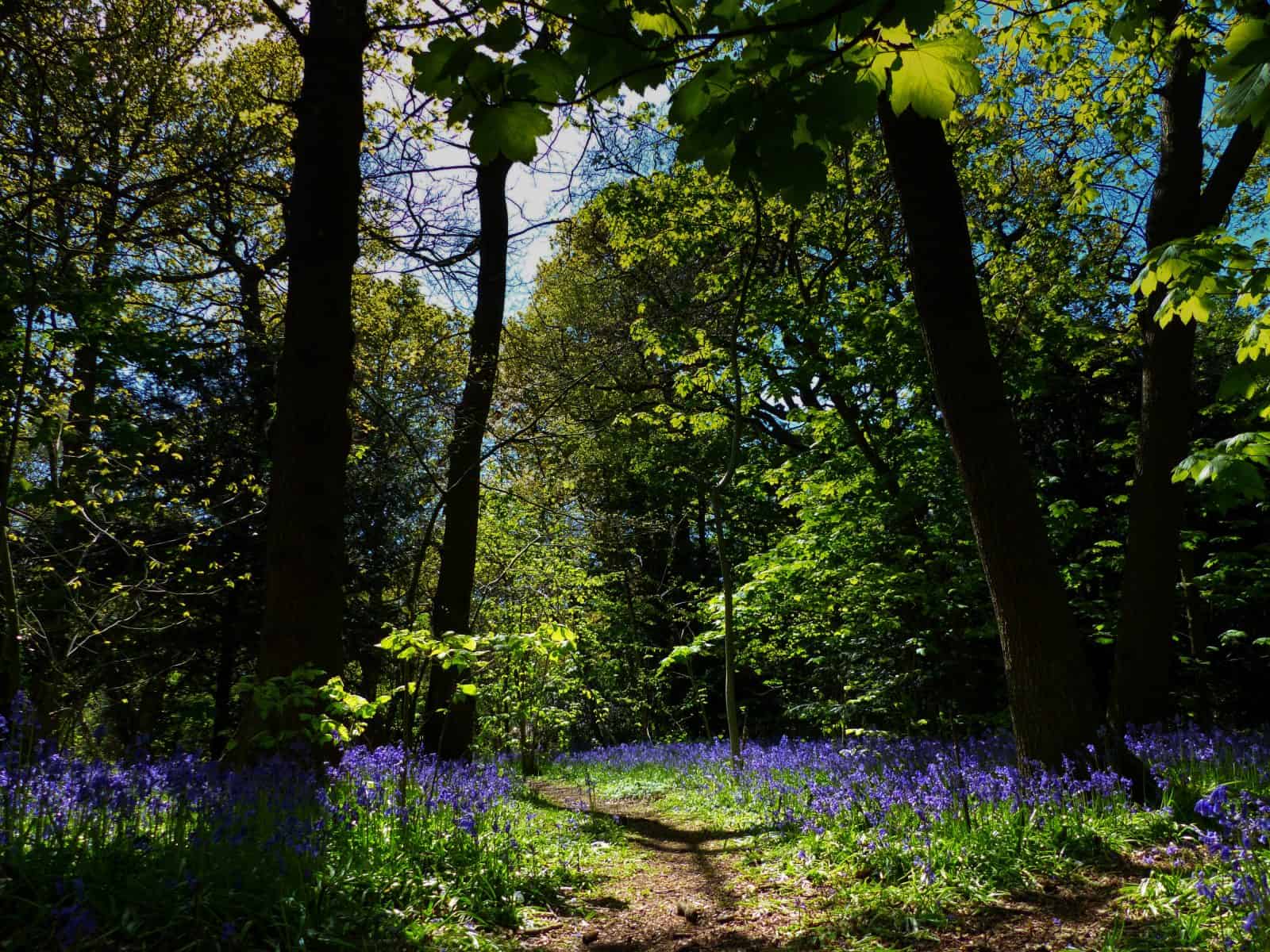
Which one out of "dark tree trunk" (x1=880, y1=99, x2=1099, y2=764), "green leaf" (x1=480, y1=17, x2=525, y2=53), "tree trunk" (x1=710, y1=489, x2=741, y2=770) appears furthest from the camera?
"tree trunk" (x1=710, y1=489, x2=741, y2=770)

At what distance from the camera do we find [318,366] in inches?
186

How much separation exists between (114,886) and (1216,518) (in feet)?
41.5

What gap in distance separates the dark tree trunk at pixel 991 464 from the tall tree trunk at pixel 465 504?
503cm

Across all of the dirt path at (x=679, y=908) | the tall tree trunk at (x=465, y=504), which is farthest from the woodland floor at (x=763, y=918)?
the tall tree trunk at (x=465, y=504)

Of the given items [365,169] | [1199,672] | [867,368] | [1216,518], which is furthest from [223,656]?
[1216,518]

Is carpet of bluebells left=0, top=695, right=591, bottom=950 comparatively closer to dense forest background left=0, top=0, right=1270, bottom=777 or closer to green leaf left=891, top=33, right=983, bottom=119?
dense forest background left=0, top=0, right=1270, bottom=777

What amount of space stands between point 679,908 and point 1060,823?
2021mm

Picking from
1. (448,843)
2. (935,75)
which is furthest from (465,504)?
(935,75)

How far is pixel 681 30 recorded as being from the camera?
73.9 inches

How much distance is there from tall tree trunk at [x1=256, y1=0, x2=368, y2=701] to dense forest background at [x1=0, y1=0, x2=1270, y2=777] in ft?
0.09

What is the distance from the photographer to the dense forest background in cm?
299

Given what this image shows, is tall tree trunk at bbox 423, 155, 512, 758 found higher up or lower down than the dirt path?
higher up

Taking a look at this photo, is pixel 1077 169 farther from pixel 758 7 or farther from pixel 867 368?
pixel 758 7

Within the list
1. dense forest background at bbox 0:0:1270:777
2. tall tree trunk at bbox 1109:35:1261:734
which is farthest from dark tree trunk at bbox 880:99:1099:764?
tall tree trunk at bbox 1109:35:1261:734
